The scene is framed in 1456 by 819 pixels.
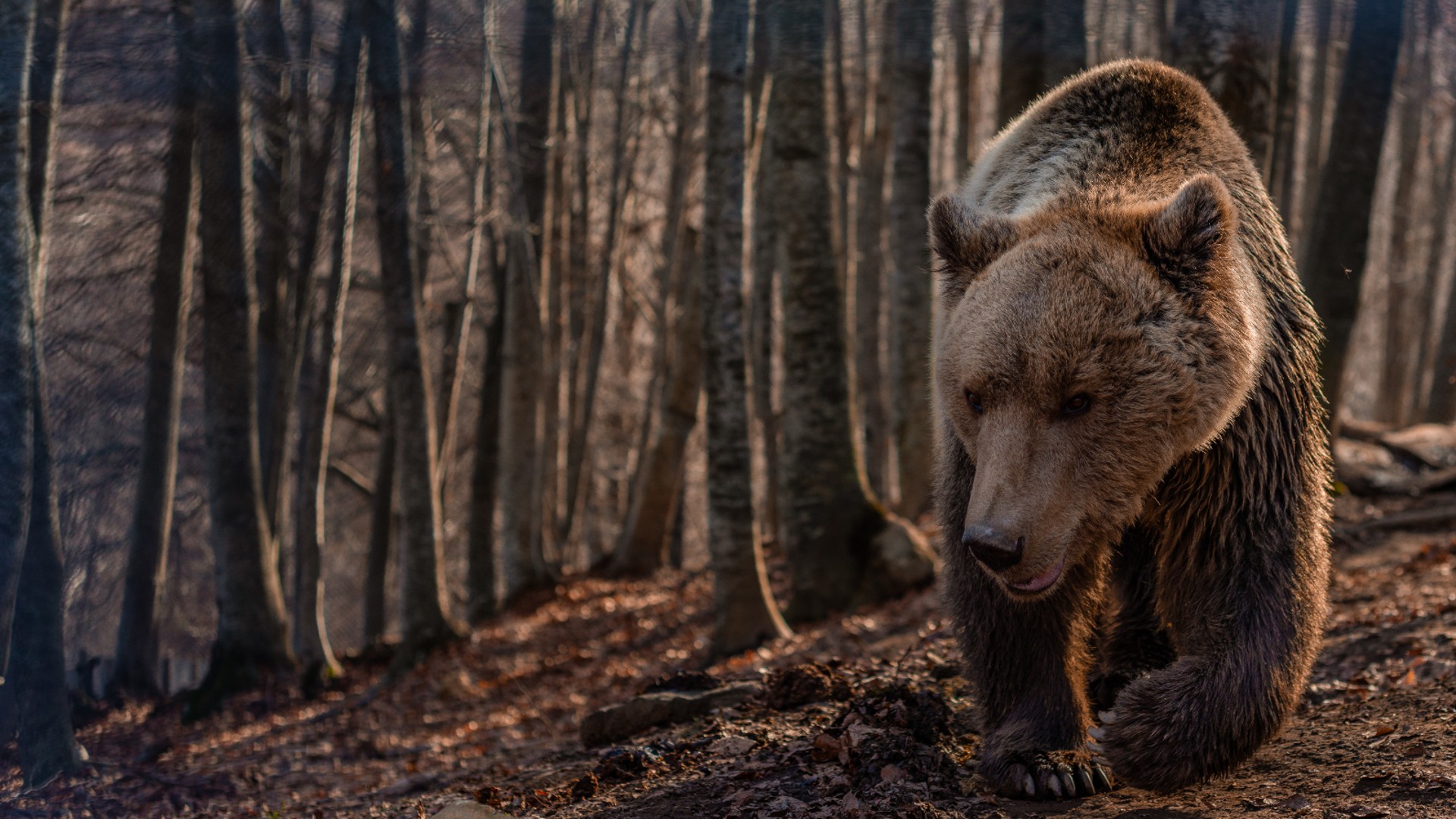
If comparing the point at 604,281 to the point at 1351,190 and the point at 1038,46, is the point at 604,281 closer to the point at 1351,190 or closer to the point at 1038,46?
the point at 1038,46

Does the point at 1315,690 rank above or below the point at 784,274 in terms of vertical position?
below

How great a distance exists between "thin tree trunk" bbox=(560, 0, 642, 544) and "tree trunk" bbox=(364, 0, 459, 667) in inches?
204

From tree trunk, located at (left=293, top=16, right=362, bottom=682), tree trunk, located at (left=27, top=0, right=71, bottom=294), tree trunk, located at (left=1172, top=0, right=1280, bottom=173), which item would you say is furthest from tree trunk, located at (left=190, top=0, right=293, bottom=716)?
tree trunk, located at (left=1172, top=0, right=1280, bottom=173)

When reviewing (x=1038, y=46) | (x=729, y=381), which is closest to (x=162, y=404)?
(x=729, y=381)

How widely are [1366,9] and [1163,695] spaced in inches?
298

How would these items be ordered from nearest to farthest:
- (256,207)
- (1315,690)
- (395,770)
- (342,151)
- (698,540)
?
(1315,690) < (395,770) < (256,207) < (342,151) < (698,540)

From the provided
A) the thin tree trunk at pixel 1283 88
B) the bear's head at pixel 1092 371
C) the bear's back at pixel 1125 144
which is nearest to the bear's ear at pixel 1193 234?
the bear's head at pixel 1092 371

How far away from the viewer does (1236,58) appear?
6648 mm

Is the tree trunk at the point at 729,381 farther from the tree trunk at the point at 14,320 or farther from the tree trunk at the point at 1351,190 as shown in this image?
the tree trunk at the point at 1351,190

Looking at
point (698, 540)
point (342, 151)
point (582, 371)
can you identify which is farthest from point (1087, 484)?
point (698, 540)

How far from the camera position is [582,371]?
72.1 ft

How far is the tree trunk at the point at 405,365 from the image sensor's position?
1051 centimetres

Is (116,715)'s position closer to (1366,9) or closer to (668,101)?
(1366,9)

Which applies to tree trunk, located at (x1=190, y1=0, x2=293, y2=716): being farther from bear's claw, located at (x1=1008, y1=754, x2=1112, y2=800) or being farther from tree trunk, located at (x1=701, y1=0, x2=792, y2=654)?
bear's claw, located at (x1=1008, y1=754, x2=1112, y2=800)
